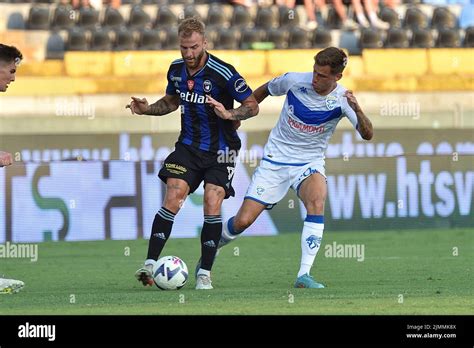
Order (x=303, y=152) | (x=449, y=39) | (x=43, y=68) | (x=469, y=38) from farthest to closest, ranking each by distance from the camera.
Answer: (x=449, y=39), (x=469, y=38), (x=43, y=68), (x=303, y=152)

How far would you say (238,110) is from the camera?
10.3 meters

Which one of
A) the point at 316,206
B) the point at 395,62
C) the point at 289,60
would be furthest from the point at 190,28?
the point at 395,62

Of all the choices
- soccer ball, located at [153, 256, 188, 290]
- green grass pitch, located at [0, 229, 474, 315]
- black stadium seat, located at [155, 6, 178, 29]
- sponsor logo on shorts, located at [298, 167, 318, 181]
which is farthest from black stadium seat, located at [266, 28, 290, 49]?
soccer ball, located at [153, 256, 188, 290]

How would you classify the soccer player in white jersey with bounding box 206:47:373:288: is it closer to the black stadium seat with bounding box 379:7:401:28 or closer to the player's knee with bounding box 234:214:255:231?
the player's knee with bounding box 234:214:255:231

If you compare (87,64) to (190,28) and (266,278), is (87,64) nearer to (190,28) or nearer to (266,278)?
(266,278)

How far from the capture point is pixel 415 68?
22.6 metres

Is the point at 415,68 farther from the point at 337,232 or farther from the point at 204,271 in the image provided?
the point at 204,271

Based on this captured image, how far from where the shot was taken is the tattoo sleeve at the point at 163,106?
10711 mm

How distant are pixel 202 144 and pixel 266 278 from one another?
1.78 metres

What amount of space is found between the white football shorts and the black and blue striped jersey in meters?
0.45

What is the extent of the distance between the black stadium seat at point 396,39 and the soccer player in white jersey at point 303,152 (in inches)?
487

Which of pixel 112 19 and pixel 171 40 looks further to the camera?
pixel 112 19

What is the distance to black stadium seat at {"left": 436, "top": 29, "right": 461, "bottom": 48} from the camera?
76.4 feet
